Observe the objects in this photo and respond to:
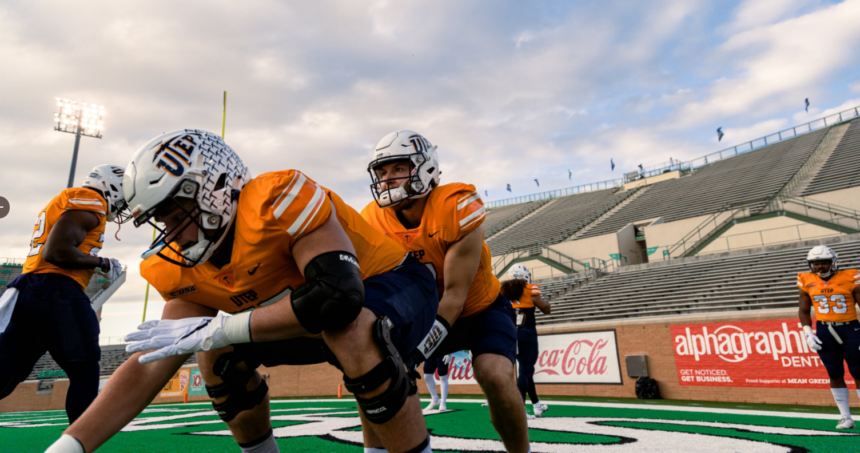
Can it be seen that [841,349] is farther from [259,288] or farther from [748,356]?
[259,288]

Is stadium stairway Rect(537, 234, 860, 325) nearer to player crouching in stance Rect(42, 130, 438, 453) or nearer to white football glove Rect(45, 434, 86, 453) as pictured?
player crouching in stance Rect(42, 130, 438, 453)

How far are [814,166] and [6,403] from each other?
3656 cm

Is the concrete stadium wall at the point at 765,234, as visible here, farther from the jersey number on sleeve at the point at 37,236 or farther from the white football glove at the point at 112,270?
the jersey number on sleeve at the point at 37,236

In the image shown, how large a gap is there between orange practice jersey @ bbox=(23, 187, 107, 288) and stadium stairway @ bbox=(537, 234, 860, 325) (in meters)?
11.7

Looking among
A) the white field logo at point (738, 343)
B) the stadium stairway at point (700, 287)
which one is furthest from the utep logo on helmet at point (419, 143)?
the stadium stairway at point (700, 287)

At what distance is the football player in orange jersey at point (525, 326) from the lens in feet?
21.5

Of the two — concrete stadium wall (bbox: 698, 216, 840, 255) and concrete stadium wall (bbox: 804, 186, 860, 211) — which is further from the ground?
concrete stadium wall (bbox: 804, 186, 860, 211)

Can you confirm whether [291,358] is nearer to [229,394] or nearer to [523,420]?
[229,394]

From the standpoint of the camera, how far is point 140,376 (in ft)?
6.77

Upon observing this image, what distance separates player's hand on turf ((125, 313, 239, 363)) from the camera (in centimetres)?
170

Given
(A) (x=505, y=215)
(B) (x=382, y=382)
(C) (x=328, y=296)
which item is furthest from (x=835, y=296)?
(A) (x=505, y=215)

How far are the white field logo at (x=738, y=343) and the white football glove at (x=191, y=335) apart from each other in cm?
958

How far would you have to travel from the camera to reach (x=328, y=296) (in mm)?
1602

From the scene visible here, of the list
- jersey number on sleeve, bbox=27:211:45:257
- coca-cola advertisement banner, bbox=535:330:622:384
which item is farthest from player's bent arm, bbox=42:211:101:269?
coca-cola advertisement banner, bbox=535:330:622:384
